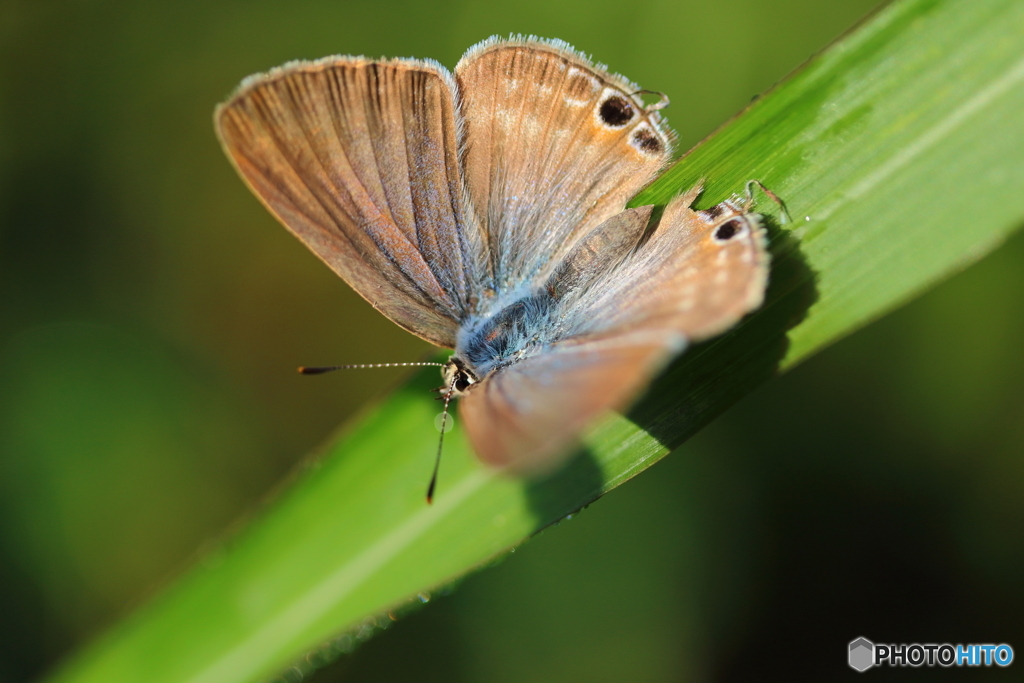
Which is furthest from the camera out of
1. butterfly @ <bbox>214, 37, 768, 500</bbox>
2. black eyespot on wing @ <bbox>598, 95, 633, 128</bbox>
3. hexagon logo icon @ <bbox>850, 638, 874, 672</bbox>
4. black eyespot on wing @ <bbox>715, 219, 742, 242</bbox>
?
hexagon logo icon @ <bbox>850, 638, 874, 672</bbox>

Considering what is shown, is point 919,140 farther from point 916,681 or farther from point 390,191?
point 916,681

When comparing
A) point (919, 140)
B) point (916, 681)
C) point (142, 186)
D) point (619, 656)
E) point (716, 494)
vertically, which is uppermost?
point (142, 186)

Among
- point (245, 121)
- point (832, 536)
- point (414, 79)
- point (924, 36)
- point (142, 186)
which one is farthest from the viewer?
point (142, 186)

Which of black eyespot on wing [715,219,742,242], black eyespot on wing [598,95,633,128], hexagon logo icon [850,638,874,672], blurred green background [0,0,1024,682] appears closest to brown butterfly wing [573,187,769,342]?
black eyespot on wing [715,219,742,242]

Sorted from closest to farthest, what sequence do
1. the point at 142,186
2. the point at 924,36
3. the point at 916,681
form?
the point at 924,36, the point at 916,681, the point at 142,186

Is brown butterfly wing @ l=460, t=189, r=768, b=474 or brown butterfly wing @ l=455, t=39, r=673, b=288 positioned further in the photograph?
brown butterfly wing @ l=455, t=39, r=673, b=288

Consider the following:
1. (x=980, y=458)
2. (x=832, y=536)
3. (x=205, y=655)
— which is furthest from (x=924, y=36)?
(x=205, y=655)

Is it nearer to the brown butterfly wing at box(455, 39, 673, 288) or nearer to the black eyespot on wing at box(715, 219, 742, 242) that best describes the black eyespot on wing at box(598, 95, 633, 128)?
the brown butterfly wing at box(455, 39, 673, 288)
